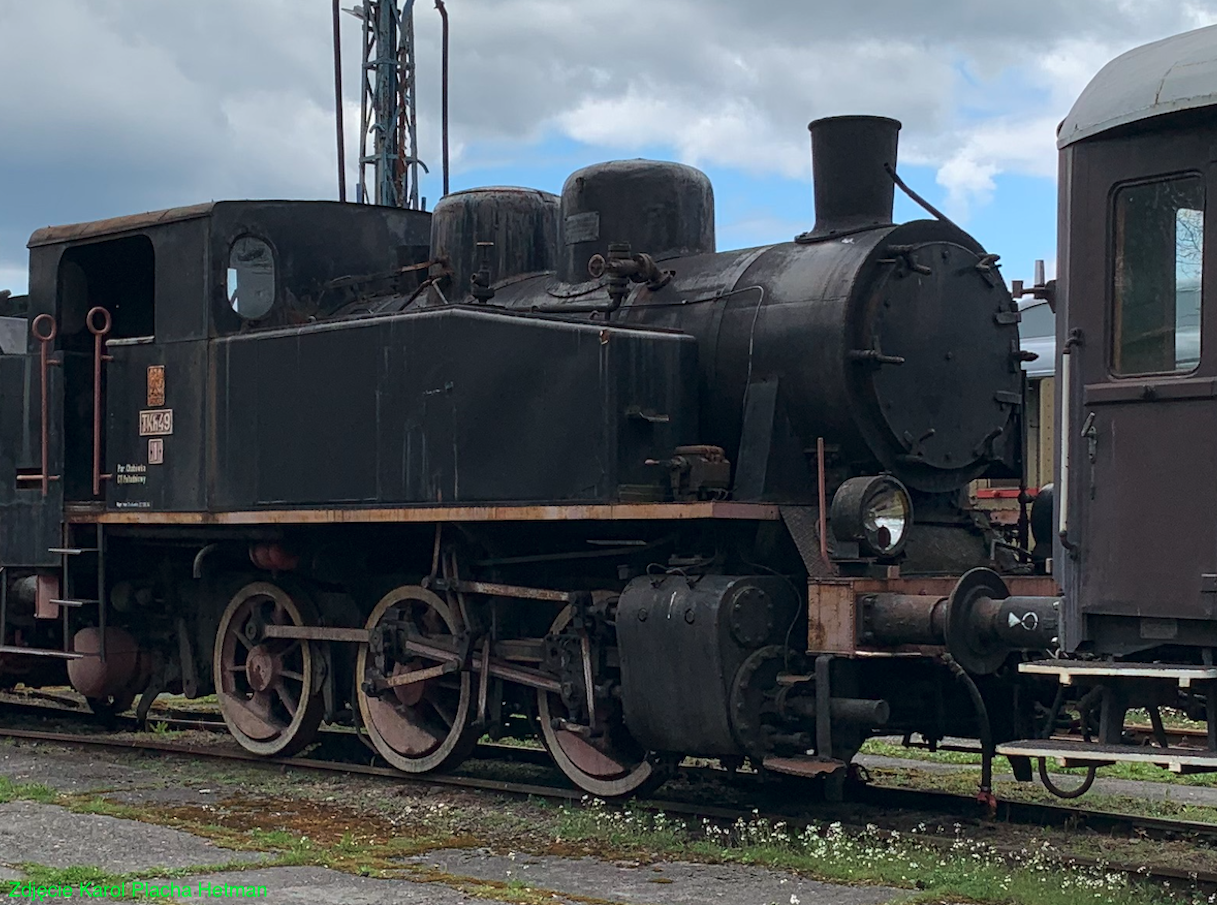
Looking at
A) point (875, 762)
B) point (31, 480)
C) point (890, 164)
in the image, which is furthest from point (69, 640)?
point (890, 164)

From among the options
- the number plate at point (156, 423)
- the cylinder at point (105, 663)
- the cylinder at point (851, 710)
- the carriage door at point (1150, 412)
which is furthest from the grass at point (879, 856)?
the cylinder at point (105, 663)

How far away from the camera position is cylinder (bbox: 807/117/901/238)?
925cm

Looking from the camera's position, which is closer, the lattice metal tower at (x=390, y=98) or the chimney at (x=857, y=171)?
the chimney at (x=857, y=171)

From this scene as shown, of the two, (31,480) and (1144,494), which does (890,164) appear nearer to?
(1144,494)

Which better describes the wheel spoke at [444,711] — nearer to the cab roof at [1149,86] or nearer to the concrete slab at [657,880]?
the concrete slab at [657,880]

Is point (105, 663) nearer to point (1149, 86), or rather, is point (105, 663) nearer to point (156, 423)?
point (156, 423)

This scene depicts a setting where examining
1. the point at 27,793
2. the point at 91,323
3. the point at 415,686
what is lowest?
the point at 27,793

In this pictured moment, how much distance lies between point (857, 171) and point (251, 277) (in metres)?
4.13

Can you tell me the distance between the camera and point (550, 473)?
29.4 ft

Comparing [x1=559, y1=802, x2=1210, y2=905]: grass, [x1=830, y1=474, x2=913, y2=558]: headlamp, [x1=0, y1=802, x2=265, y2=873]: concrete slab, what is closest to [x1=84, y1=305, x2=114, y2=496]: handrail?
[x1=0, y1=802, x2=265, y2=873]: concrete slab

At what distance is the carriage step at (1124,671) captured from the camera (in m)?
6.08

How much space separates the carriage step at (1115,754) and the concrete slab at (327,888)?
1.88m

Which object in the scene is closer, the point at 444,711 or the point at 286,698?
the point at 444,711

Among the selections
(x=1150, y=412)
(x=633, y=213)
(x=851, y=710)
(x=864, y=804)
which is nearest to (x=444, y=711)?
(x=864, y=804)
